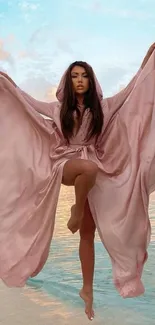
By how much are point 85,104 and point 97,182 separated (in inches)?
23.0

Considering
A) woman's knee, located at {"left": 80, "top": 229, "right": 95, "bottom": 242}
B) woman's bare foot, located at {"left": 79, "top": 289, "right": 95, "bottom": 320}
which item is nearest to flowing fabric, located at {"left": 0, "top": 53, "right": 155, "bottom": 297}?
woman's knee, located at {"left": 80, "top": 229, "right": 95, "bottom": 242}

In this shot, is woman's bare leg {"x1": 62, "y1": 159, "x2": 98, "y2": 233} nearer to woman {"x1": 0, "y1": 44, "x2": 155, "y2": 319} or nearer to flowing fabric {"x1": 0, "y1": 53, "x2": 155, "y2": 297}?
woman {"x1": 0, "y1": 44, "x2": 155, "y2": 319}

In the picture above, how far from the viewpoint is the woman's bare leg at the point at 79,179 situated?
12.1 feet

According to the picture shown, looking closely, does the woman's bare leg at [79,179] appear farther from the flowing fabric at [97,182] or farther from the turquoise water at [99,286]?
the turquoise water at [99,286]

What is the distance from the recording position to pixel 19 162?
4.10 metres

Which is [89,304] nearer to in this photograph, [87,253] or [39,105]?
[87,253]

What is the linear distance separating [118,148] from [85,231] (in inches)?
25.5

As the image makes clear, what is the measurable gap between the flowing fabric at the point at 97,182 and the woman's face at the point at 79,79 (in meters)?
0.13

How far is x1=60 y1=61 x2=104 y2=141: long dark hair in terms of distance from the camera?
4023 mm

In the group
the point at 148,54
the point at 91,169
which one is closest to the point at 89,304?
the point at 91,169

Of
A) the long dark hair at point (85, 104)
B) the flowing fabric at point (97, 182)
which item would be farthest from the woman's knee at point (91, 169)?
the long dark hair at point (85, 104)

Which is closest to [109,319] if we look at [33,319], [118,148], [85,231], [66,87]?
[33,319]

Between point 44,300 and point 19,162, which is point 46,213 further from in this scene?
point 44,300

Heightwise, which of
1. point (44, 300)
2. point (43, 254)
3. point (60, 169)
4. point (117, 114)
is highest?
point (117, 114)
